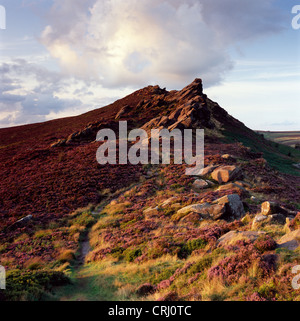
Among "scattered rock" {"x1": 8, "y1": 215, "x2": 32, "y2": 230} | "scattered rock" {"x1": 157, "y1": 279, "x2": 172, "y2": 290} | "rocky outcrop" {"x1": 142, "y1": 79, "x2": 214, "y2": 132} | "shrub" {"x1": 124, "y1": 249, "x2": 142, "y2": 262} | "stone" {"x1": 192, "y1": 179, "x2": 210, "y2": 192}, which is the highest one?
"rocky outcrop" {"x1": 142, "y1": 79, "x2": 214, "y2": 132}

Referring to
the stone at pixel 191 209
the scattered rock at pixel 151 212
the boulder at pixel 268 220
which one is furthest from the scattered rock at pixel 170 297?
the scattered rock at pixel 151 212

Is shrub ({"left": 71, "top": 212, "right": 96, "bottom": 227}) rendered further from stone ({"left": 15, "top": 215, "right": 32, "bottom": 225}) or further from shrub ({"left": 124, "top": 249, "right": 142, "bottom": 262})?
shrub ({"left": 124, "top": 249, "right": 142, "bottom": 262})

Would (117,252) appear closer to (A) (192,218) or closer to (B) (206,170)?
(A) (192,218)

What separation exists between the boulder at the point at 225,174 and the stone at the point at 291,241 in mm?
16678

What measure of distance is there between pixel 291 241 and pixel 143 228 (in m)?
10.4

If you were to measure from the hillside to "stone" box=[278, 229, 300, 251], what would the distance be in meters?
0.08

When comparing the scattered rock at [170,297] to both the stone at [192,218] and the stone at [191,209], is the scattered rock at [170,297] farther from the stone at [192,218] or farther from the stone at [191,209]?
the stone at [191,209]

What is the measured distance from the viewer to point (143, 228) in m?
17.5

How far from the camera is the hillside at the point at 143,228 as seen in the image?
877 cm

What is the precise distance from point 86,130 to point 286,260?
49214mm

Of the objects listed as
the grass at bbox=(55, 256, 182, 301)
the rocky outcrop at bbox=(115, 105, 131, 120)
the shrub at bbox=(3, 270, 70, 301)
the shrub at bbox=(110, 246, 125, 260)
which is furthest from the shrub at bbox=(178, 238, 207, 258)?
the rocky outcrop at bbox=(115, 105, 131, 120)

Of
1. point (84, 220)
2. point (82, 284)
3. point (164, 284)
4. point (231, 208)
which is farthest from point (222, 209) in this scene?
point (84, 220)

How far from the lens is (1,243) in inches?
750

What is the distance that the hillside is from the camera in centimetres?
877
